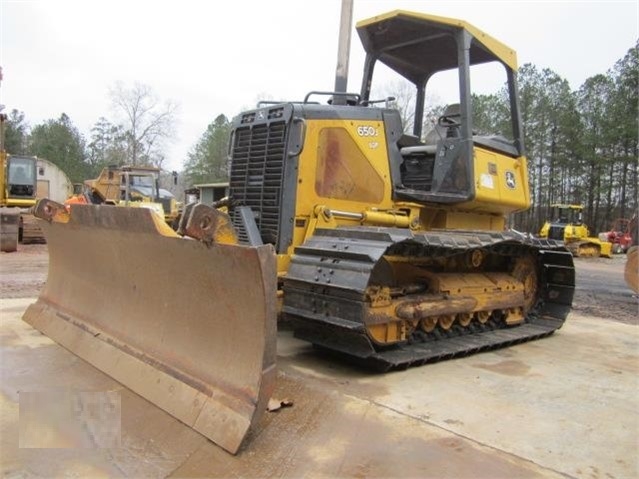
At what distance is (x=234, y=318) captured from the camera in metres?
3.21

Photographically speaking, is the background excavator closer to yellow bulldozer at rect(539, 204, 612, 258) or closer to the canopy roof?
the canopy roof

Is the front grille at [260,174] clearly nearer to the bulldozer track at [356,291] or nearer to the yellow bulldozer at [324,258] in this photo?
the yellow bulldozer at [324,258]

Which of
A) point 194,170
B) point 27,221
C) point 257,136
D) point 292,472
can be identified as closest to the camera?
point 292,472

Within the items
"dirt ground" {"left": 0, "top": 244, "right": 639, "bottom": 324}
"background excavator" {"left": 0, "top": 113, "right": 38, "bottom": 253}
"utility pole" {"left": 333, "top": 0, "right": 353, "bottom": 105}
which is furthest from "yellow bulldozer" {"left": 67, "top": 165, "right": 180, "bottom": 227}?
"utility pole" {"left": 333, "top": 0, "right": 353, "bottom": 105}

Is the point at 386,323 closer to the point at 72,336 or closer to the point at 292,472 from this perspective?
the point at 292,472

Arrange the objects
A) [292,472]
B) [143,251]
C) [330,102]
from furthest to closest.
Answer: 1. [330,102]
2. [143,251]
3. [292,472]

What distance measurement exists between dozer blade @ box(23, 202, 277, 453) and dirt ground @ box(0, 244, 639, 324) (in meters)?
3.28

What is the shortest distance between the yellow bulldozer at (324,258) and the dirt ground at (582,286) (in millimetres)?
2327

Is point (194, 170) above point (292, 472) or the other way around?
above

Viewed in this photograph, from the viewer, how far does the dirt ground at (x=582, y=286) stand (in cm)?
792

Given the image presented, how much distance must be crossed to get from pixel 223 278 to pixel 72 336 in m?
2.16

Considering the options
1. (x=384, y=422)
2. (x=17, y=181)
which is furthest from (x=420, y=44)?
(x=17, y=181)

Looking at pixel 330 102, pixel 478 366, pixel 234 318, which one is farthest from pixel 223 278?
pixel 330 102

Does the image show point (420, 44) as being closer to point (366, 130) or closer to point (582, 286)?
point (366, 130)
